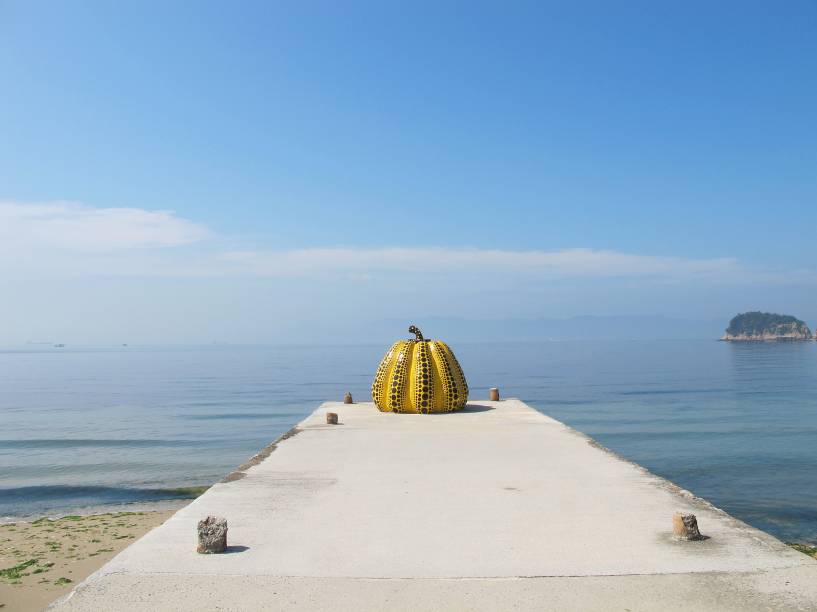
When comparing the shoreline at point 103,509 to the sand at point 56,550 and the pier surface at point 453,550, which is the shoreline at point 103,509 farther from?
the pier surface at point 453,550

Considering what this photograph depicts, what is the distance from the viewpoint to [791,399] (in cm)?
3666

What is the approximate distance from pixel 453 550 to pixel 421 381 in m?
11.6

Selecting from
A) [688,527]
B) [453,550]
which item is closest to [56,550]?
[453,550]

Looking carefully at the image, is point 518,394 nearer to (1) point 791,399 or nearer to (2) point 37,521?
(1) point 791,399

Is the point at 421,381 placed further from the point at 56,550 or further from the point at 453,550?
the point at 453,550

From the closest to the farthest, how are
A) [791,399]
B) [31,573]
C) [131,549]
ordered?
[131,549] → [31,573] → [791,399]

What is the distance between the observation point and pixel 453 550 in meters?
6.36

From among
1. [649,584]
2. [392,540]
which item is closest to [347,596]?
[392,540]

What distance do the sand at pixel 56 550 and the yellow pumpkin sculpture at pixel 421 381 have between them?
6288mm

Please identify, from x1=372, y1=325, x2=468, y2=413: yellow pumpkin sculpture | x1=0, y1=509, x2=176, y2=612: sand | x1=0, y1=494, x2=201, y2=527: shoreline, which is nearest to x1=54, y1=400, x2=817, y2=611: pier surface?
x1=0, y1=509, x2=176, y2=612: sand

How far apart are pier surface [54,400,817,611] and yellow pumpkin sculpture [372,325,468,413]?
7.31 metres

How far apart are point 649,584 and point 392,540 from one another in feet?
7.47

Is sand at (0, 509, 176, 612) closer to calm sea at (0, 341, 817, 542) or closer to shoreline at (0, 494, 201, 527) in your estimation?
shoreline at (0, 494, 201, 527)

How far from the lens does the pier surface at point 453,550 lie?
524 centimetres
